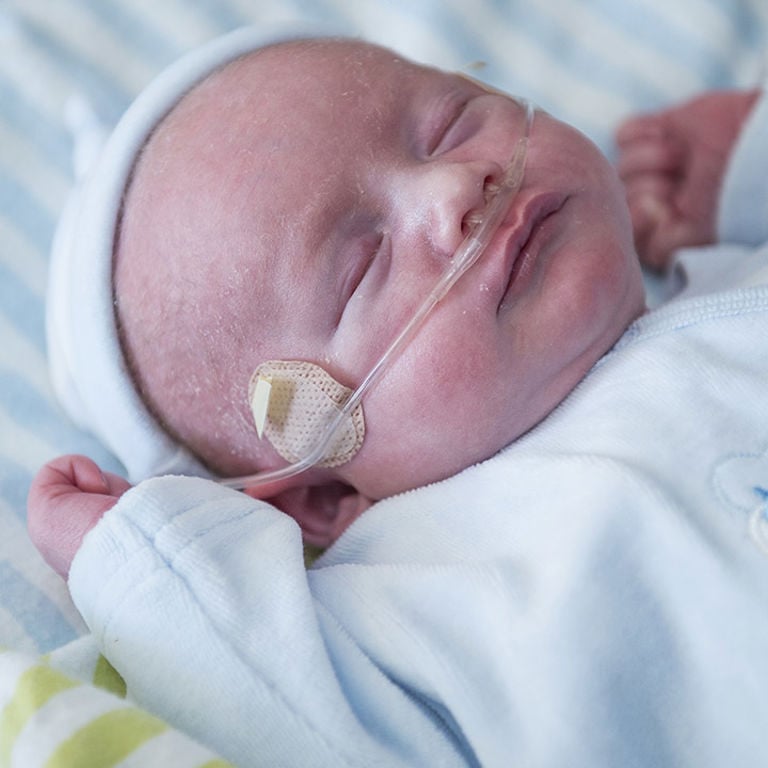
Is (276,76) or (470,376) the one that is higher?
(276,76)

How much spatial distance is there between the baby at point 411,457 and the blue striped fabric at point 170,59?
0.27m

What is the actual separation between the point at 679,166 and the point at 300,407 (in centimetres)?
106

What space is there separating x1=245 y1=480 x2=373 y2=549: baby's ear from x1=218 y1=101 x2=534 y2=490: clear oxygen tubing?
10 centimetres

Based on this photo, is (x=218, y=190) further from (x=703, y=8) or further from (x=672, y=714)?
(x=703, y=8)

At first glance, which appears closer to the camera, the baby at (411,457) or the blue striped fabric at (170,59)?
the baby at (411,457)

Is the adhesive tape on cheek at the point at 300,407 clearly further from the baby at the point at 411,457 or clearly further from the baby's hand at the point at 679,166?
the baby's hand at the point at 679,166

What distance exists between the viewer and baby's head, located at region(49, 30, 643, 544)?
1.23 metres

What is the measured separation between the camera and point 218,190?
1.25 m

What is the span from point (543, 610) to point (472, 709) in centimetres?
12

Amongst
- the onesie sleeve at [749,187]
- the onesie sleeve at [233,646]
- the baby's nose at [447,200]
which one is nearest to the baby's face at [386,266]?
the baby's nose at [447,200]

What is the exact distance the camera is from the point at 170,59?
190 centimetres

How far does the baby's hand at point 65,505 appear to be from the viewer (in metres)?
1.22


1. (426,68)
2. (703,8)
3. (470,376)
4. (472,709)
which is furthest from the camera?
(703,8)

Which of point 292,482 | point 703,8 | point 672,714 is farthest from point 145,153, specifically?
point 703,8
